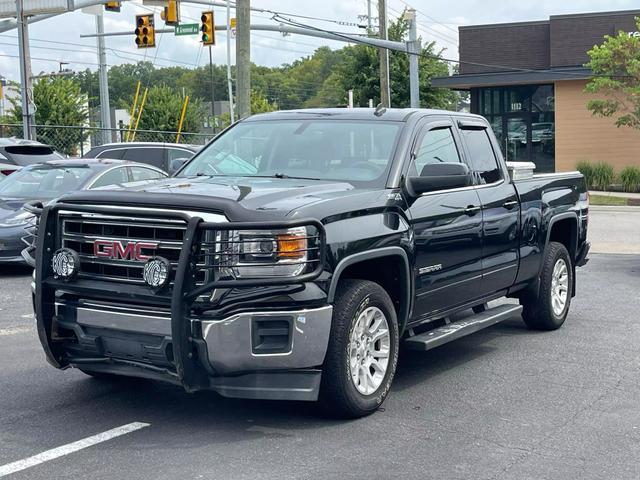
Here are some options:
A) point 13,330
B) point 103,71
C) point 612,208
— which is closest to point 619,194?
point 612,208

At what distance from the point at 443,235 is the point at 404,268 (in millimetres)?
621

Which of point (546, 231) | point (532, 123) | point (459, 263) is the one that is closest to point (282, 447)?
point (459, 263)

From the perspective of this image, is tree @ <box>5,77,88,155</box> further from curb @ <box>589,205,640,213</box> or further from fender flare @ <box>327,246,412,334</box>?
fender flare @ <box>327,246,412,334</box>

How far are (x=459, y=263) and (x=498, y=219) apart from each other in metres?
0.81

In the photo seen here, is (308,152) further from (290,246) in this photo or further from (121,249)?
(121,249)

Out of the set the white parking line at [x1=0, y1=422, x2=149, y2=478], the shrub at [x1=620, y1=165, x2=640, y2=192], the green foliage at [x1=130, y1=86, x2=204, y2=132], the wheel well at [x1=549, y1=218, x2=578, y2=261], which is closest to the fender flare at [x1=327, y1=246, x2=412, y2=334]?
the white parking line at [x1=0, y1=422, x2=149, y2=478]

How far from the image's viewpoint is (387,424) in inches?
234

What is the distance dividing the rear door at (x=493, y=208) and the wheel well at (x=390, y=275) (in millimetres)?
1204

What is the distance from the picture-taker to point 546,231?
8672mm

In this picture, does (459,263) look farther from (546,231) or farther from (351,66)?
(351,66)

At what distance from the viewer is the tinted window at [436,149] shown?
709 centimetres

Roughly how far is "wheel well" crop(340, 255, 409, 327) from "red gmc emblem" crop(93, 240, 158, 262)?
4.36ft

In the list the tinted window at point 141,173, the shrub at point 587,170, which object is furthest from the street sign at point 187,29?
the tinted window at point 141,173

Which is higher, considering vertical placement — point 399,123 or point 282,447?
point 399,123
